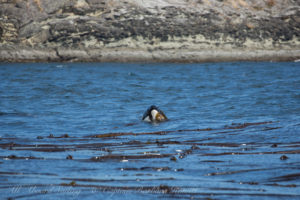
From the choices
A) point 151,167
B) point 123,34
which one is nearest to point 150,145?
point 151,167

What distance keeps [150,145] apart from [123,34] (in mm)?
32665

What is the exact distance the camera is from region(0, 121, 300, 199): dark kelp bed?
17.7ft

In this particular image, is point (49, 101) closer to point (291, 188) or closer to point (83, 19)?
point (291, 188)

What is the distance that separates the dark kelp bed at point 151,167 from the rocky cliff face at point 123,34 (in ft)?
102

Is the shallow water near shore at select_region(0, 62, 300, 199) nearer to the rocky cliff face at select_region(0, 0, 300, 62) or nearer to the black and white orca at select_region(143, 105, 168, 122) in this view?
the black and white orca at select_region(143, 105, 168, 122)

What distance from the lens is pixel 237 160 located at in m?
7.06

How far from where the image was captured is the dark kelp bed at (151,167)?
5.40m

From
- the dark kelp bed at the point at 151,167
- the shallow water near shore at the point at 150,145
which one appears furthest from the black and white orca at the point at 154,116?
the dark kelp bed at the point at 151,167

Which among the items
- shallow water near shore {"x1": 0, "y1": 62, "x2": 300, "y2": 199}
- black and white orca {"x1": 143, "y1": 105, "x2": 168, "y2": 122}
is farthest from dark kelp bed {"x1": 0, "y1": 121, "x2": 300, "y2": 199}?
black and white orca {"x1": 143, "y1": 105, "x2": 168, "y2": 122}

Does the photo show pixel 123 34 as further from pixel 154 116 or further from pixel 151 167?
pixel 151 167

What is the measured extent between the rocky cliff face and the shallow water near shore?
21.2m

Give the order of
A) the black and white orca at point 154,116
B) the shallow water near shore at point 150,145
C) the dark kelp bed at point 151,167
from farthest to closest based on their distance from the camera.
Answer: the black and white orca at point 154,116, the shallow water near shore at point 150,145, the dark kelp bed at point 151,167

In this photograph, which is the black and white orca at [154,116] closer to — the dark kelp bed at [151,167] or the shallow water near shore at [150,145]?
the shallow water near shore at [150,145]

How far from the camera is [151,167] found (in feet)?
21.7
